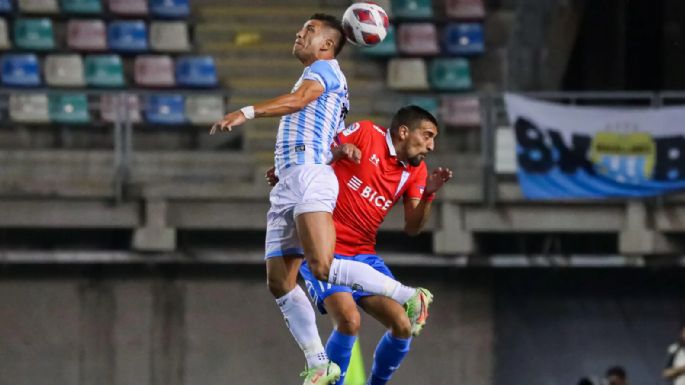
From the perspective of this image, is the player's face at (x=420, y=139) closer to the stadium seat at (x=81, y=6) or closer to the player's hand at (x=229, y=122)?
the player's hand at (x=229, y=122)

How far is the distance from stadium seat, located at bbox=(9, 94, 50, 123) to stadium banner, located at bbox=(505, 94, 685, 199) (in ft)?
14.6

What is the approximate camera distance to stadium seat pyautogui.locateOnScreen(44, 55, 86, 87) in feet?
54.3

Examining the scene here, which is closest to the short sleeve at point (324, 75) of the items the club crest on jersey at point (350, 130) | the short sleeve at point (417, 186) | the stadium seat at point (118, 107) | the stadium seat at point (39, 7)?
the club crest on jersey at point (350, 130)

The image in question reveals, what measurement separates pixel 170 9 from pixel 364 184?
27.0 ft

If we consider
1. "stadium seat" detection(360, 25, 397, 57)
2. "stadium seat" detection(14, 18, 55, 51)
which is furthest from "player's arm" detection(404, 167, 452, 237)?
"stadium seat" detection(14, 18, 55, 51)

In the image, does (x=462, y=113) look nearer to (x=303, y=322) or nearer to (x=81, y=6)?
(x=81, y=6)

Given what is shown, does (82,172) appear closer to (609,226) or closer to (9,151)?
(9,151)

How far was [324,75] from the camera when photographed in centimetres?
881

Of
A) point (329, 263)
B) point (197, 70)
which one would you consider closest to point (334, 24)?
point (329, 263)

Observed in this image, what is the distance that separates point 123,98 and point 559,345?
15.9 ft

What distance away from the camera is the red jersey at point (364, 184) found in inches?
364

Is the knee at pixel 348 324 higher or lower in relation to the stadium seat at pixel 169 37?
lower

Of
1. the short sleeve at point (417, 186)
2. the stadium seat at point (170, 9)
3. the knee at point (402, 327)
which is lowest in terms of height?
the knee at point (402, 327)

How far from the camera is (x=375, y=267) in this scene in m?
9.27
